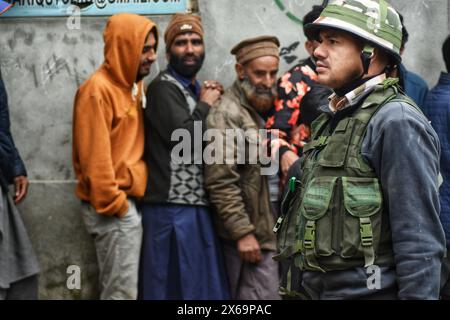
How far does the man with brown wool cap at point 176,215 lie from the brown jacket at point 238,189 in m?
0.11

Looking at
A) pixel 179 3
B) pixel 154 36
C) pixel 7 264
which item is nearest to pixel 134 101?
pixel 154 36

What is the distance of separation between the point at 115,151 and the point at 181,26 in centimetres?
96

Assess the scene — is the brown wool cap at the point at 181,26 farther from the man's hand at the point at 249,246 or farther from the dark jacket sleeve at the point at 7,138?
the man's hand at the point at 249,246

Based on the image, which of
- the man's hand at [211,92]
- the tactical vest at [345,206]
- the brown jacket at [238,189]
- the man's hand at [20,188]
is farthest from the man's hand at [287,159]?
the tactical vest at [345,206]

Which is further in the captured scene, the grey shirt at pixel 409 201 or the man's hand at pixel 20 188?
the man's hand at pixel 20 188

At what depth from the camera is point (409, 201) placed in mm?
3352

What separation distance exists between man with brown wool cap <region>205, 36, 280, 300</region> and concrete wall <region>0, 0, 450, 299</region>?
0.48 metres

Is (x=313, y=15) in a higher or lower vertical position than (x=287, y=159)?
higher

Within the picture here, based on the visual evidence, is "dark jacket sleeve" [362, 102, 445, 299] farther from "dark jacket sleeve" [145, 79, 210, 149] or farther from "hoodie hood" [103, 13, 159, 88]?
"hoodie hood" [103, 13, 159, 88]

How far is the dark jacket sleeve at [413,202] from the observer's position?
10.9 ft

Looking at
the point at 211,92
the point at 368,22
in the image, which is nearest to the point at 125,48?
the point at 211,92

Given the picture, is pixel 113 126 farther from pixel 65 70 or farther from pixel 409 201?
pixel 409 201

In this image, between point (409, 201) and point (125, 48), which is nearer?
point (409, 201)

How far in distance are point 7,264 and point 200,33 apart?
2.00 metres
